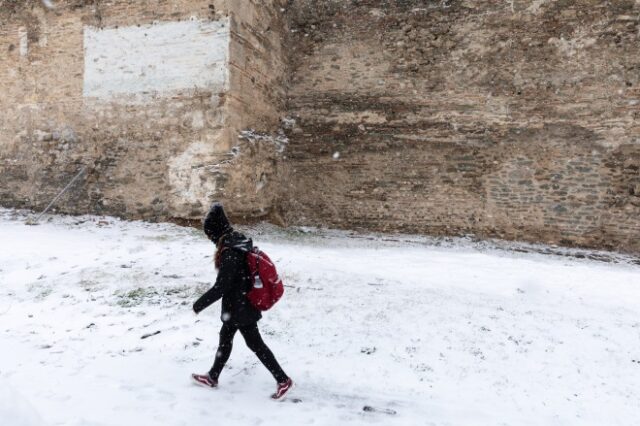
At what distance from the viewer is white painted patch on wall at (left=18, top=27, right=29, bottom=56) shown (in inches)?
392

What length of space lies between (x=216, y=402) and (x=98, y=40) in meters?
8.21

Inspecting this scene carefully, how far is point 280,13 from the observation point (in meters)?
10.6

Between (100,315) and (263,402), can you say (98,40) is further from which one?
(263,402)

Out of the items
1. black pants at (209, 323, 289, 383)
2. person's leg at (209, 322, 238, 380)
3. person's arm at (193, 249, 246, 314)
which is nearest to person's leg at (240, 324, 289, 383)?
black pants at (209, 323, 289, 383)

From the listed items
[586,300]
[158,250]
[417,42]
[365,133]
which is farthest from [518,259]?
[158,250]

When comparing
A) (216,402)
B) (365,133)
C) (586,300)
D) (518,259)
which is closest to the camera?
(216,402)

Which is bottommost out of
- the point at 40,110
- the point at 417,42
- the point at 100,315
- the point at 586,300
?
the point at 100,315

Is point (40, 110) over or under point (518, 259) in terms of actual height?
over

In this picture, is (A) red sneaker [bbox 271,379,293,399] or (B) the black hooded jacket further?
(A) red sneaker [bbox 271,379,293,399]

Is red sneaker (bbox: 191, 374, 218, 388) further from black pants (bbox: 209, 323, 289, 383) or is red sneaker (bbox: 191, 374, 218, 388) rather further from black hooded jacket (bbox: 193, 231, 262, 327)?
black hooded jacket (bbox: 193, 231, 262, 327)

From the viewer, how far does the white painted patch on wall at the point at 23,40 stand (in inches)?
392

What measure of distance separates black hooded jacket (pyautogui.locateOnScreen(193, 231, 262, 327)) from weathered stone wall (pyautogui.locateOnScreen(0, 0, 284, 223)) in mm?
5339

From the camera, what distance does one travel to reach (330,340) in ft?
15.1

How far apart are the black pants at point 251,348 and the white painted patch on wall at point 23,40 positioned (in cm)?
927
